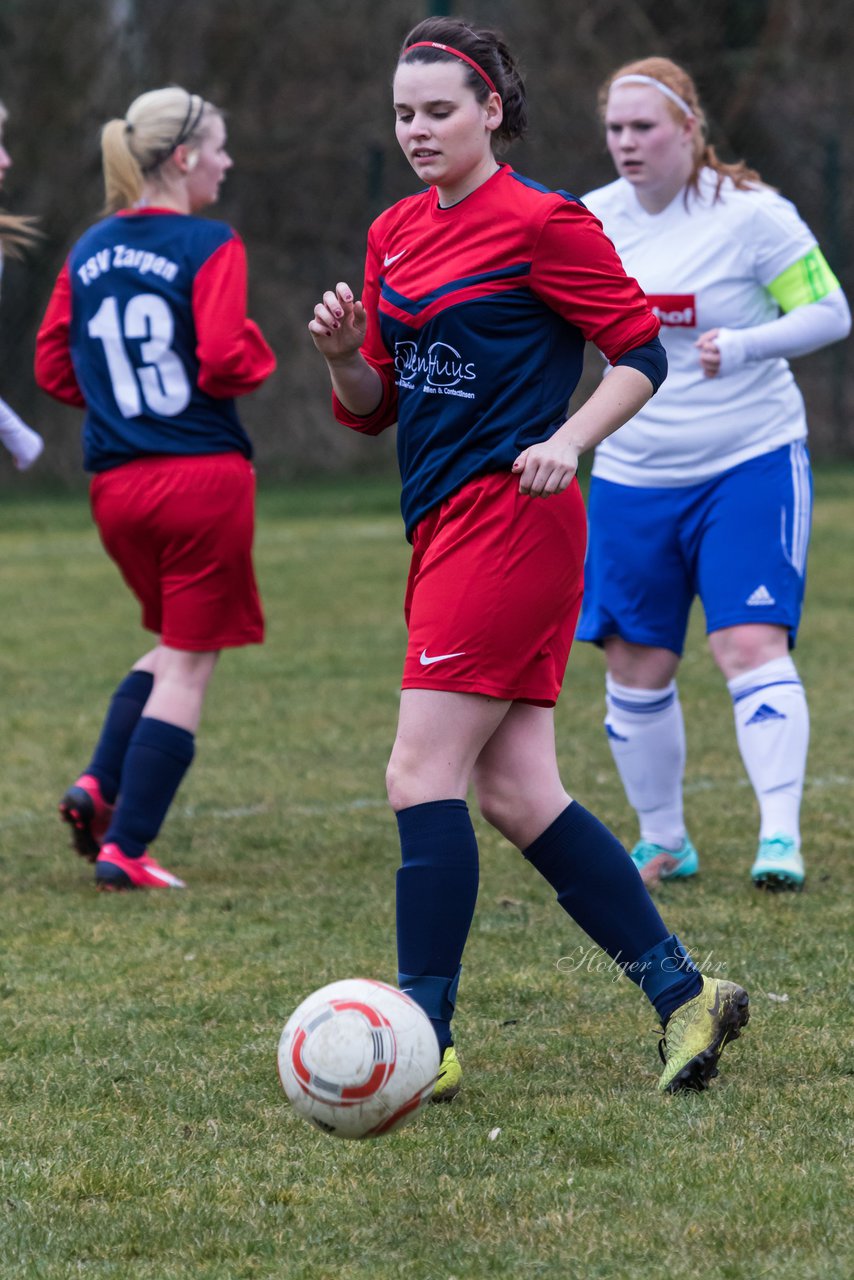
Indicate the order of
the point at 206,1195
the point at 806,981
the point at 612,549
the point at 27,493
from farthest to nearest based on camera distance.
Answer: the point at 27,493, the point at 612,549, the point at 806,981, the point at 206,1195

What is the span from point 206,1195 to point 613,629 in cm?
258

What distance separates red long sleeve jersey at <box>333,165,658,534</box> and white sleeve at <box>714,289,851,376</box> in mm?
1502

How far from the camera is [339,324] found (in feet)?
10.9

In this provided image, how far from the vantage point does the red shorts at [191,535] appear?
17.4 feet

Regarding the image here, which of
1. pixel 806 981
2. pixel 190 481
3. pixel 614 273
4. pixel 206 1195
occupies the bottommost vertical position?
pixel 806 981

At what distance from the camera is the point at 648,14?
1770cm

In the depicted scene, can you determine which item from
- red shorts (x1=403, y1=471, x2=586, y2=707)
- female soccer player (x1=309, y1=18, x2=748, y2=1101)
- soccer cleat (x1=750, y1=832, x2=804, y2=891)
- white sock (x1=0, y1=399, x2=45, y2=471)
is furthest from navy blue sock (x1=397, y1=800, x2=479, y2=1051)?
white sock (x1=0, y1=399, x2=45, y2=471)

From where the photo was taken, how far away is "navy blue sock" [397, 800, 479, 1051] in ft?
10.7

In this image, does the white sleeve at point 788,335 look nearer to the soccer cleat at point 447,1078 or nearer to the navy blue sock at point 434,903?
the navy blue sock at point 434,903

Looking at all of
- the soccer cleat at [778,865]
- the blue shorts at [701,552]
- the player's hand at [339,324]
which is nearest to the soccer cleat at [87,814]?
the blue shorts at [701,552]

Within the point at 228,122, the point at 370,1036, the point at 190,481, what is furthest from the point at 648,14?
the point at 370,1036

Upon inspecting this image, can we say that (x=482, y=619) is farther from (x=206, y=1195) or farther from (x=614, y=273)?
(x=206, y=1195)

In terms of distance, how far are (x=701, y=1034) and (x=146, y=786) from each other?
2313 millimetres

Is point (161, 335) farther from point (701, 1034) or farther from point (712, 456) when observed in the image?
point (701, 1034)
